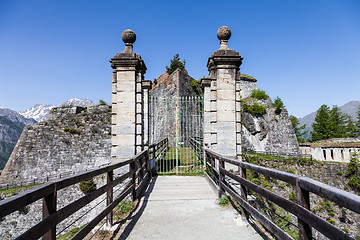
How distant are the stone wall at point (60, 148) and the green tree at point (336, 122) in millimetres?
Answer: 35373

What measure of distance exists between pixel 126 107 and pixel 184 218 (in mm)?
3820

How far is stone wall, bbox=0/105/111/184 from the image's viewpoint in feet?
61.5

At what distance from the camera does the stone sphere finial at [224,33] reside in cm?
671

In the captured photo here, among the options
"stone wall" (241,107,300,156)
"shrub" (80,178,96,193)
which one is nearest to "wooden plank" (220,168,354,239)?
"shrub" (80,178,96,193)

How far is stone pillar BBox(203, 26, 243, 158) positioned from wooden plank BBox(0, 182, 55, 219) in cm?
516

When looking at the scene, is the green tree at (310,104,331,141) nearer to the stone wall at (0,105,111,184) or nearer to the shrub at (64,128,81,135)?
the stone wall at (0,105,111,184)

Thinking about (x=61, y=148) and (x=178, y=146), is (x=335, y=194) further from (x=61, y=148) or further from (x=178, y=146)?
(x=61, y=148)

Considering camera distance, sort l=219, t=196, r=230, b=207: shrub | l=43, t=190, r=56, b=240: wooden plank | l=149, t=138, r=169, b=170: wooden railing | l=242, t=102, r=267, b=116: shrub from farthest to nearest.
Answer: l=242, t=102, r=267, b=116: shrub
l=149, t=138, r=169, b=170: wooden railing
l=219, t=196, r=230, b=207: shrub
l=43, t=190, r=56, b=240: wooden plank

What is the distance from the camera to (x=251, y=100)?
30141 millimetres

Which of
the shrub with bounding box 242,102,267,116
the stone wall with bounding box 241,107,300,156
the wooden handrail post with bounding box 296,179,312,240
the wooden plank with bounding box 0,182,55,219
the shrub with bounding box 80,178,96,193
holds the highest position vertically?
the shrub with bounding box 242,102,267,116

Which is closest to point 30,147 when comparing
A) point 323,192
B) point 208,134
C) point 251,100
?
point 208,134

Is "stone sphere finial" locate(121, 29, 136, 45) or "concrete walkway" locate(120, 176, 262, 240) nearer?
"concrete walkway" locate(120, 176, 262, 240)

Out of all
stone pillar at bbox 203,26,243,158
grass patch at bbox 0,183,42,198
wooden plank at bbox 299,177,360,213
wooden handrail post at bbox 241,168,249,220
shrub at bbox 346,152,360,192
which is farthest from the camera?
shrub at bbox 346,152,360,192

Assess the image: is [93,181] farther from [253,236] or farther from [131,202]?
[253,236]
